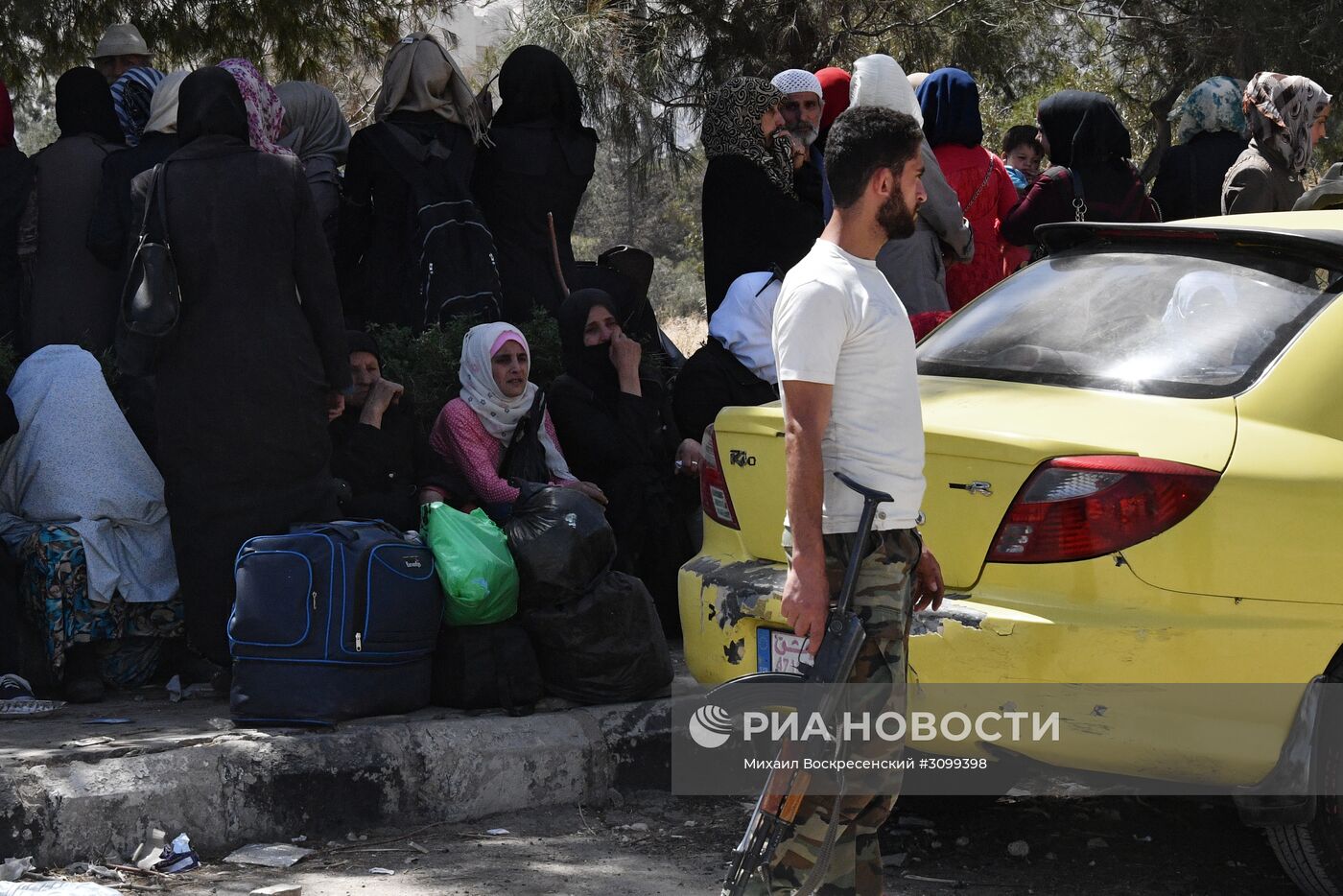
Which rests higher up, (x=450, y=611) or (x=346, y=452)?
(x=346, y=452)

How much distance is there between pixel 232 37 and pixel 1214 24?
5.72 metres

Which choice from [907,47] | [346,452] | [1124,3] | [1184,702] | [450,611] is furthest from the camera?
[1124,3]

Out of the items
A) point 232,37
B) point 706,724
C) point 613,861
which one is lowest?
point 613,861

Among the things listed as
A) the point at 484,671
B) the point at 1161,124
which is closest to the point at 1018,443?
the point at 484,671

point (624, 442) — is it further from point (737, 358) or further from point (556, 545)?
point (556, 545)

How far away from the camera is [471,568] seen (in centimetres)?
481

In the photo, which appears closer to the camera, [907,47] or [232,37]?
[232,37]

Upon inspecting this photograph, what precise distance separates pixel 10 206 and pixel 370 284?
1.41 metres

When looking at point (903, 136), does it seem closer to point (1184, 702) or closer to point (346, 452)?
point (1184, 702)

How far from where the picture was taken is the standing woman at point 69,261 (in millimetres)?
6188

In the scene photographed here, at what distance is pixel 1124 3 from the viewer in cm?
1090

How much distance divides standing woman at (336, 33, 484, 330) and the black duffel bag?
1.96m

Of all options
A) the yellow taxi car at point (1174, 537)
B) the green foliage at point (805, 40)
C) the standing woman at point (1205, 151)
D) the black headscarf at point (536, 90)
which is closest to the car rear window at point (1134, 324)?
the yellow taxi car at point (1174, 537)

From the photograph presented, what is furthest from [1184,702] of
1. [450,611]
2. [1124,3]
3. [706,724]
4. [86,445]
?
[1124,3]
